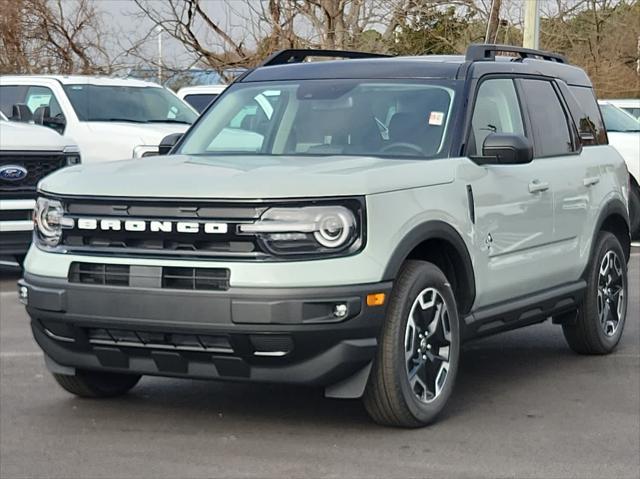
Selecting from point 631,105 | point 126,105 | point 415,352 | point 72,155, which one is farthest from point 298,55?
point 631,105

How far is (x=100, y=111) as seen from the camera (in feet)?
48.2

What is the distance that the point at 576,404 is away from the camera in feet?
22.3

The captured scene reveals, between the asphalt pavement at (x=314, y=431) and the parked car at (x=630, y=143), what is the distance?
813 centimetres

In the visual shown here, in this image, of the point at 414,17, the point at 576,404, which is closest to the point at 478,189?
the point at 576,404

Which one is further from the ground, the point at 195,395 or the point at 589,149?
the point at 589,149

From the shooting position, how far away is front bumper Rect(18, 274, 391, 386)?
18.5 feet

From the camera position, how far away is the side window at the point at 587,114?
8.24m

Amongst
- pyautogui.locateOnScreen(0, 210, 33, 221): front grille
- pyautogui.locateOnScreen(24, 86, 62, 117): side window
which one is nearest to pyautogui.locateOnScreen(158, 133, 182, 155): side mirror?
pyautogui.locateOnScreen(0, 210, 33, 221): front grille

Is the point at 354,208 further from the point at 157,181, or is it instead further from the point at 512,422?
the point at 512,422

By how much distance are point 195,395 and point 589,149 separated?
2958 mm

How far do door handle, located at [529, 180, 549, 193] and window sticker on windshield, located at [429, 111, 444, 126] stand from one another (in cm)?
68

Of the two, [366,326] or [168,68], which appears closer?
[366,326]

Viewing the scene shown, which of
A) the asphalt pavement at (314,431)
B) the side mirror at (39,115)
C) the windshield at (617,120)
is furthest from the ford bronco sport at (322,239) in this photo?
the windshield at (617,120)

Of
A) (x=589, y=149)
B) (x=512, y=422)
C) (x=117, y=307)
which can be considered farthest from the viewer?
(x=589, y=149)
